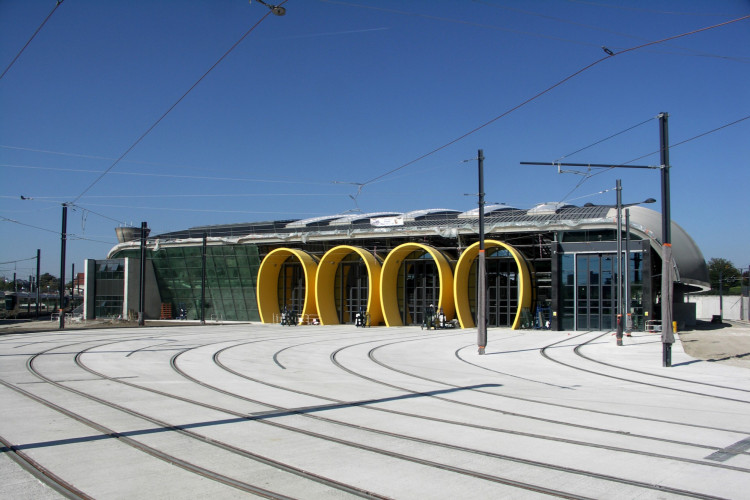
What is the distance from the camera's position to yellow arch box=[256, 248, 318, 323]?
45.4 m

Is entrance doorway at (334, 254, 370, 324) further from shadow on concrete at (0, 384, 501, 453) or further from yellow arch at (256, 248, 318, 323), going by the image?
shadow on concrete at (0, 384, 501, 453)

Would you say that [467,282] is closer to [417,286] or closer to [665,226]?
[417,286]

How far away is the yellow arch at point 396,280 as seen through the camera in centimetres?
4050

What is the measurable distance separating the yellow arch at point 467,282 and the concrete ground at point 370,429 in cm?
1944

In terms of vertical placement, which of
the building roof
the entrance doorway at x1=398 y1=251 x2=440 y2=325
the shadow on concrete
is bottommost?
the shadow on concrete

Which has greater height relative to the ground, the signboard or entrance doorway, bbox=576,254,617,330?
the signboard

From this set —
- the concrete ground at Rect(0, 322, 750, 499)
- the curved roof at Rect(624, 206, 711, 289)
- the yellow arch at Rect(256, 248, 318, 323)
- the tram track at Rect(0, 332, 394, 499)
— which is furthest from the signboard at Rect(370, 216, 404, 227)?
the tram track at Rect(0, 332, 394, 499)

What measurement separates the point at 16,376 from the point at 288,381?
21.3ft

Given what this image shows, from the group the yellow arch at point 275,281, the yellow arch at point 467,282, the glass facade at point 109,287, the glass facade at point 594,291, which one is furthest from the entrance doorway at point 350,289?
the glass facade at point 109,287

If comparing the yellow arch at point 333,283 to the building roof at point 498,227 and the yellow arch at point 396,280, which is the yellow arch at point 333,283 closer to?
the yellow arch at point 396,280

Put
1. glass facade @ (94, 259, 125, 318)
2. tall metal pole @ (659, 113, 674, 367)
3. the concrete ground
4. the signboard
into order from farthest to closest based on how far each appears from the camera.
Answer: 1. glass facade @ (94, 259, 125, 318)
2. the signboard
3. tall metal pole @ (659, 113, 674, 367)
4. the concrete ground

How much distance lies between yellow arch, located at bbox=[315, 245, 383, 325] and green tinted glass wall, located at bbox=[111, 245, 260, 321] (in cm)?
741

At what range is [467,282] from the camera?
4097cm

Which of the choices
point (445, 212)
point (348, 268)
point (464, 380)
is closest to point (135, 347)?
point (464, 380)
